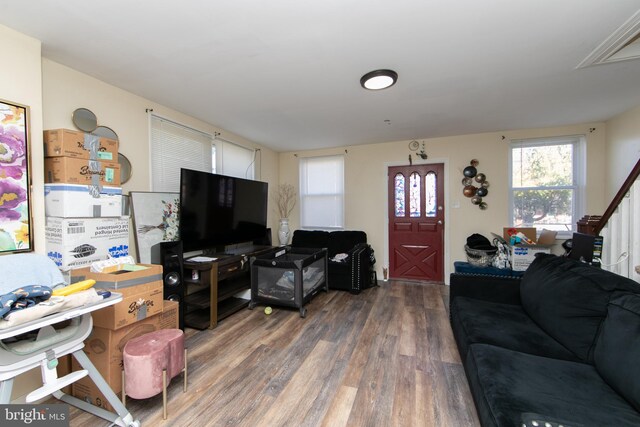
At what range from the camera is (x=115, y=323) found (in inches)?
64.9

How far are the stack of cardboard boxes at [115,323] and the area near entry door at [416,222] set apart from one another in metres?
3.74

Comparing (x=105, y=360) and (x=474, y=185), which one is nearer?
(x=105, y=360)

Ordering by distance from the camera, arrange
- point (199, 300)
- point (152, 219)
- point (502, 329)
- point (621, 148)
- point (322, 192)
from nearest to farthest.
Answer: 1. point (502, 329)
2. point (152, 219)
3. point (199, 300)
4. point (621, 148)
5. point (322, 192)

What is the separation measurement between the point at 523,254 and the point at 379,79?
121 inches

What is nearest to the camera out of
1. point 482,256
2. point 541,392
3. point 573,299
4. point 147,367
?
point 541,392

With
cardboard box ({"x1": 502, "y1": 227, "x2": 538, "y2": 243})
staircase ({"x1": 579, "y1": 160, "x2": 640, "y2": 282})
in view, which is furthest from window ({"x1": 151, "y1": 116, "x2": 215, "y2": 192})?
cardboard box ({"x1": 502, "y1": 227, "x2": 538, "y2": 243})

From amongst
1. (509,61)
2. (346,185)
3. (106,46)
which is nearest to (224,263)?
(106,46)

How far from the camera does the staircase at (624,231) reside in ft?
7.03

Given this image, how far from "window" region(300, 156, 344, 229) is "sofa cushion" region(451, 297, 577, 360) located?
2912 mm

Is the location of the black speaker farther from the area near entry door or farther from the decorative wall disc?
the decorative wall disc

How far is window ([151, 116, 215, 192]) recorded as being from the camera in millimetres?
2908

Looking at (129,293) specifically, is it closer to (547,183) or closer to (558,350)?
(558,350)

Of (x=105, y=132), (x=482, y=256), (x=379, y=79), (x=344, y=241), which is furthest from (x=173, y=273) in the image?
(x=482, y=256)

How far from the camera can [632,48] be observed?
2.03 m
